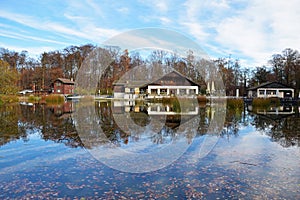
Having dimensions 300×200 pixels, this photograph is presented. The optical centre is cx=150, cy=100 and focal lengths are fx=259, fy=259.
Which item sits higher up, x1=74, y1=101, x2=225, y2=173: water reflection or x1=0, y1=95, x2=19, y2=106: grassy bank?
x1=0, y1=95, x2=19, y2=106: grassy bank

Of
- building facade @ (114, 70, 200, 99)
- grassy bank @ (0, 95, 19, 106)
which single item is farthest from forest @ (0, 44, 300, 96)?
grassy bank @ (0, 95, 19, 106)

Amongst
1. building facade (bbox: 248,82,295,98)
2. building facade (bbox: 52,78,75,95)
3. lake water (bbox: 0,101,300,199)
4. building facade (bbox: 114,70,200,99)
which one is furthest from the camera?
building facade (bbox: 52,78,75,95)

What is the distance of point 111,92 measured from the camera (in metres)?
41.0

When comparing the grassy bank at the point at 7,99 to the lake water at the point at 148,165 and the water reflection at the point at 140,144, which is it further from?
the water reflection at the point at 140,144

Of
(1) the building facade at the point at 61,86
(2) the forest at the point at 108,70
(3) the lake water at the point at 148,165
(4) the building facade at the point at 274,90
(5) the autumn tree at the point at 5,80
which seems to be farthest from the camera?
(1) the building facade at the point at 61,86

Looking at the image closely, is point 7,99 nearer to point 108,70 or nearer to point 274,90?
point 108,70

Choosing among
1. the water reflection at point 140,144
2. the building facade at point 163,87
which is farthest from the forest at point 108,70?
the water reflection at point 140,144

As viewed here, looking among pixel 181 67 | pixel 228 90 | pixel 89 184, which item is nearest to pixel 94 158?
pixel 89 184

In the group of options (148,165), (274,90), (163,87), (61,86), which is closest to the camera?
(148,165)

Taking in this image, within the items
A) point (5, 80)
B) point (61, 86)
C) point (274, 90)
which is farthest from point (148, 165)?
point (61, 86)

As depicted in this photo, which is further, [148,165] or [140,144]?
[140,144]

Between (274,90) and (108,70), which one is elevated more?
(108,70)

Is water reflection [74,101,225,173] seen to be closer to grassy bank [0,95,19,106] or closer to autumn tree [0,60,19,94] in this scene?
grassy bank [0,95,19,106]

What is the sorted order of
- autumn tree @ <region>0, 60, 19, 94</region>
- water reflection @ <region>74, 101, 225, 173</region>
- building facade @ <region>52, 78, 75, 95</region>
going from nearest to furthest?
water reflection @ <region>74, 101, 225, 173</region>, autumn tree @ <region>0, 60, 19, 94</region>, building facade @ <region>52, 78, 75, 95</region>
